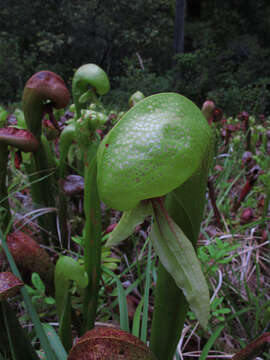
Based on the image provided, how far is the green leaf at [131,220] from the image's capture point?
1.53 ft

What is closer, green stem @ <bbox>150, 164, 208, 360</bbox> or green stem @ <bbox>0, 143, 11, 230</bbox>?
green stem @ <bbox>150, 164, 208, 360</bbox>

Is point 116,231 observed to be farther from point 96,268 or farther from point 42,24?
point 42,24

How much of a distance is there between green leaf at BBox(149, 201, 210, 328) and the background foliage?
368cm

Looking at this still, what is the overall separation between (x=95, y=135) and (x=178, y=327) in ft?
1.68

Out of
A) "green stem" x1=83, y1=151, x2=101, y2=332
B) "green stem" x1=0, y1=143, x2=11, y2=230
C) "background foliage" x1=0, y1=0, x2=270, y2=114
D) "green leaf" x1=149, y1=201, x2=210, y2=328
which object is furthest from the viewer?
"background foliage" x1=0, y1=0, x2=270, y2=114

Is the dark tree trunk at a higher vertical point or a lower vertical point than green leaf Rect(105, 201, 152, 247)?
higher

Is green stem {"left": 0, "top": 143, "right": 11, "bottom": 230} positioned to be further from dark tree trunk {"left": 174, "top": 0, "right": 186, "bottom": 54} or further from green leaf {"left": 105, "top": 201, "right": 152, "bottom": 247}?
dark tree trunk {"left": 174, "top": 0, "right": 186, "bottom": 54}

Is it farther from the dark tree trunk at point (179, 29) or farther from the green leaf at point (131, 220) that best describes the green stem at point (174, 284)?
the dark tree trunk at point (179, 29)

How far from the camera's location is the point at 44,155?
112 centimetres

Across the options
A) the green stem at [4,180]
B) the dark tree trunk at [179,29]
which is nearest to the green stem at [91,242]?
the green stem at [4,180]

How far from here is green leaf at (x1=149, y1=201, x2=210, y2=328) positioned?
1.40ft

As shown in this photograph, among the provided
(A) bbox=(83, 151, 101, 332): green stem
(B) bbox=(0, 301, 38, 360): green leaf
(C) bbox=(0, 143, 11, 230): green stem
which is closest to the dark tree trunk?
(C) bbox=(0, 143, 11, 230): green stem

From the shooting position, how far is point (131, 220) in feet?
1.56

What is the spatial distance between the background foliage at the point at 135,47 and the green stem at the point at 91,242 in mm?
3446
